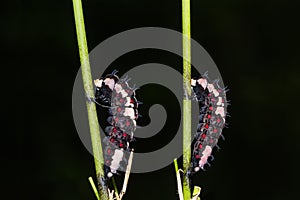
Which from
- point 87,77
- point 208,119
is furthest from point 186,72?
point 208,119

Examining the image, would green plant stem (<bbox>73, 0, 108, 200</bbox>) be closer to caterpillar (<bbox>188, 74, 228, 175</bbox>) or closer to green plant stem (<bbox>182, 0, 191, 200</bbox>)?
green plant stem (<bbox>182, 0, 191, 200</bbox>)

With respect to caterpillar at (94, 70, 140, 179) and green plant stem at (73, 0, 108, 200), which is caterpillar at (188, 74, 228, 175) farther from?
green plant stem at (73, 0, 108, 200)

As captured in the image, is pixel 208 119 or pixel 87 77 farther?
pixel 208 119

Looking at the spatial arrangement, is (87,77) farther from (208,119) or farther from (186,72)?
(208,119)

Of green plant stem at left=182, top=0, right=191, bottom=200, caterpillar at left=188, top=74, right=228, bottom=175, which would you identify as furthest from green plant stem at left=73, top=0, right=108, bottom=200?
caterpillar at left=188, top=74, right=228, bottom=175

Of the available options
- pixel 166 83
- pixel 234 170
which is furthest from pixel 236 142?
pixel 166 83

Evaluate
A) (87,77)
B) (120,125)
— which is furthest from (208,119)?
(87,77)

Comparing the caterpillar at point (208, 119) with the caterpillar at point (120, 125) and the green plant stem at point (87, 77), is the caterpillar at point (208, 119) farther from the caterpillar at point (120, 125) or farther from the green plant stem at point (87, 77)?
the green plant stem at point (87, 77)

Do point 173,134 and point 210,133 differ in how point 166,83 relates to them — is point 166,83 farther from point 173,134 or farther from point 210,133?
point 210,133

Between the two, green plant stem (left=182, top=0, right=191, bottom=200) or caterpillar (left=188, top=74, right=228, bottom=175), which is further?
caterpillar (left=188, top=74, right=228, bottom=175)

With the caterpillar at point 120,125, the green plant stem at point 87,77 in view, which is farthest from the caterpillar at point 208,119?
the green plant stem at point 87,77
